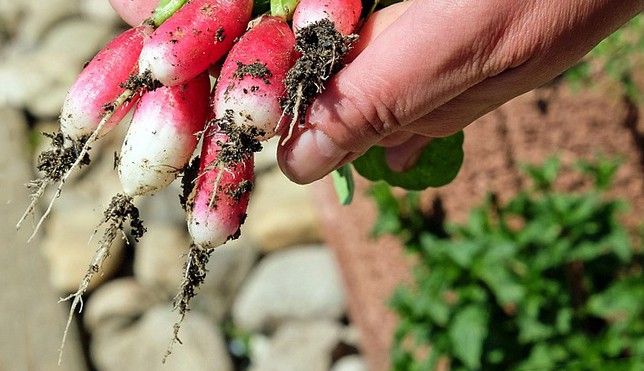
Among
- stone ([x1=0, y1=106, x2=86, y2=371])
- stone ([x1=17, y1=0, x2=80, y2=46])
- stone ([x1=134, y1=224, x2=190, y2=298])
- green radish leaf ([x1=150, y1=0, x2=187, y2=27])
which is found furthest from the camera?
stone ([x1=17, y1=0, x2=80, y2=46])

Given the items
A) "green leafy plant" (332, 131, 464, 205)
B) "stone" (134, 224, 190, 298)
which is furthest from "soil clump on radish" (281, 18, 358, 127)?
"stone" (134, 224, 190, 298)

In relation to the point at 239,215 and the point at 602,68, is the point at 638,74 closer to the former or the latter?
the point at 602,68

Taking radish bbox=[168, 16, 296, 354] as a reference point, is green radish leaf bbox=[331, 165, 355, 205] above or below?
below

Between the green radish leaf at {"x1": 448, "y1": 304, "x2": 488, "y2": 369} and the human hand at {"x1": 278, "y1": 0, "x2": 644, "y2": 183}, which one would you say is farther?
the green radish leaf at {"x1": 448, "y1": 304, "x2": 488, "y2": 369}

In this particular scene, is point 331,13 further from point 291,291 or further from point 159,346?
point 159,346

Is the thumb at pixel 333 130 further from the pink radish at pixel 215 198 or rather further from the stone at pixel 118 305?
the stone at pixel 118 305

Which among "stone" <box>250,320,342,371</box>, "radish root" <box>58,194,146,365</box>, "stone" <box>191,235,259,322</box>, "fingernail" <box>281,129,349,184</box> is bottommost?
"stone" <box>250,320,342,371</box>

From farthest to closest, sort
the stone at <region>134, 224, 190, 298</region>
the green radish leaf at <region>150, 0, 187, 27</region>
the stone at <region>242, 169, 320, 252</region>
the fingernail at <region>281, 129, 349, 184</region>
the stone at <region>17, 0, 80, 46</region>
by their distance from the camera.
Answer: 1. the stone at <region>17, 0, 80, 46</region>
2. the stone at <region>134, 224, 190, 298</region>
3. the stone at <region>242, 169, 320, 252</region>
4. the green radish leaf at <region>150, 0, 187, 27</region>
5. the fingernail at <region>281, 129, 349, 184</region>

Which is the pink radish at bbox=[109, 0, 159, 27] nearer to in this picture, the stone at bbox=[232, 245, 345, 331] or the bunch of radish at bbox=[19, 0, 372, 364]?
the bunch of radish at bbox=[19, 0, 372, 364]
